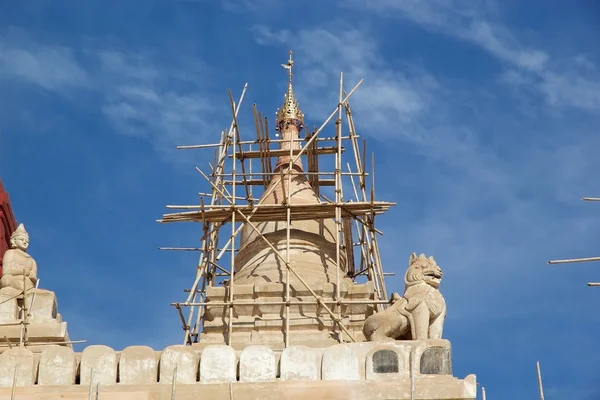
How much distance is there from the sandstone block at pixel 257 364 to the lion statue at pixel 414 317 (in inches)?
109

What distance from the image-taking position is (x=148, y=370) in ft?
97.3

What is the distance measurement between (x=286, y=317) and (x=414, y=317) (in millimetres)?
5940

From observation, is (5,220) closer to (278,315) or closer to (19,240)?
(19,240)

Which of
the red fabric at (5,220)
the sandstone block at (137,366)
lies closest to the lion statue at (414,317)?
the sandstone block at (137,366)

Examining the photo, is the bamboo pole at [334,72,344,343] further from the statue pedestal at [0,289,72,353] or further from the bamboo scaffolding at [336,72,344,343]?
the statue pedestal at [0,289,72,353]

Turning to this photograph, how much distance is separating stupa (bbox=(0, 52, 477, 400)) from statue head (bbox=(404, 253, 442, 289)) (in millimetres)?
28

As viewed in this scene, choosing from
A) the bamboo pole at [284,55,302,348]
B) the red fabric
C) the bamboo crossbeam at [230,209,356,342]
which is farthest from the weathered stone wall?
the red fabric

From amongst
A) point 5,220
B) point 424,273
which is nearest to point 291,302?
point 424,273

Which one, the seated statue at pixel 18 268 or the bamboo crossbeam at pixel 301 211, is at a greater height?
the bamboo crossbeam at pixel 301 211

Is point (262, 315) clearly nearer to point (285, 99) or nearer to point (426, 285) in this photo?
point (426, 285)

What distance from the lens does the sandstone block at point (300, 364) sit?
2928 centimetres

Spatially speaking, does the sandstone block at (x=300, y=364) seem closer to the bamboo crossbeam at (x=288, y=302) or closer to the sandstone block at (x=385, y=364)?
the sandstone block at (x=385, y=364)

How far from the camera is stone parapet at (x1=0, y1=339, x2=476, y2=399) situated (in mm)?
29062

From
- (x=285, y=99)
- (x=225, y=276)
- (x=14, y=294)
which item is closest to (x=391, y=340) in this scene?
(x=14, y=294)
